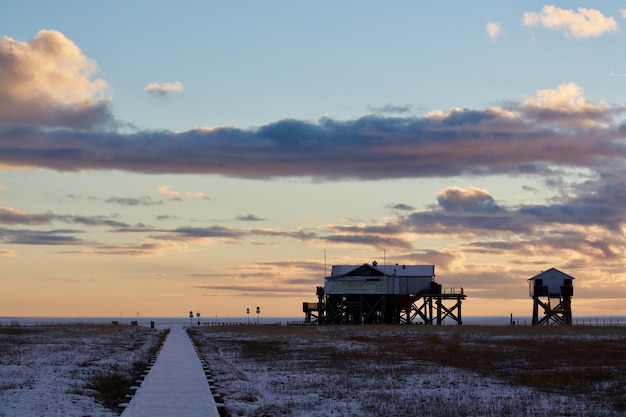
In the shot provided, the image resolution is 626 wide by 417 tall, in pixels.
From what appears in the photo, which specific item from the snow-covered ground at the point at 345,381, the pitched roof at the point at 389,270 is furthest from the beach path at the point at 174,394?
the pitched roof at the point at 389,270

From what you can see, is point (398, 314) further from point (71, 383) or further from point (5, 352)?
point (71, 383)

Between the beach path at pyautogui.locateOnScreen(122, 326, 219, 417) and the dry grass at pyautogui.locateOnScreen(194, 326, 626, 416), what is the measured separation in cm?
102

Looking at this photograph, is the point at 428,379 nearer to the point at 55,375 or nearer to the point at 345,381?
the point at 345,381

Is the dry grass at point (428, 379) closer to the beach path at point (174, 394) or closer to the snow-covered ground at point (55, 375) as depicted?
the beach path at point (174, 394)

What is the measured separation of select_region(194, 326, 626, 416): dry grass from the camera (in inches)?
1052

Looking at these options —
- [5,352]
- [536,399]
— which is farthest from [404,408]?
[5,352]

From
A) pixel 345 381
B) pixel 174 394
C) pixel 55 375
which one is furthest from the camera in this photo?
pixel 55 375

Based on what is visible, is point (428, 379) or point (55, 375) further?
point (428, 379)

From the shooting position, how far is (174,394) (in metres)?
27.4

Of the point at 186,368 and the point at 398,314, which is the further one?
the point at 398,314

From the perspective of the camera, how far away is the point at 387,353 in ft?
169

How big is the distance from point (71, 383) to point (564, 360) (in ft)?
82.0

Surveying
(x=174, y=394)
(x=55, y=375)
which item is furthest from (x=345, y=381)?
(x=55, y=375)

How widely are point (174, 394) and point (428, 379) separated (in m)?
11.7
